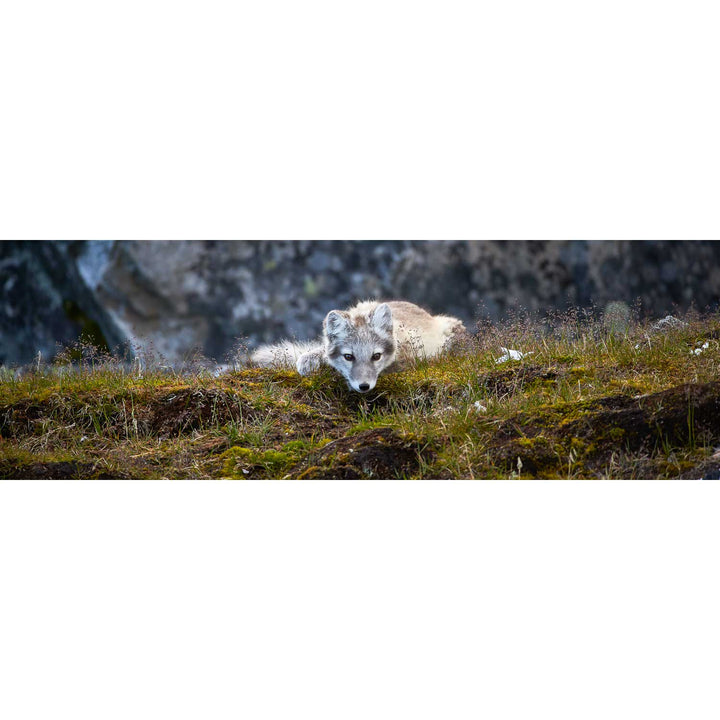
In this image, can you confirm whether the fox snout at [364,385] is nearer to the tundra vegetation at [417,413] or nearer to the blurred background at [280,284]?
the tundra vegetation at [417,413]

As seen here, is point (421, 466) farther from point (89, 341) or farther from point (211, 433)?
point (89, 341)

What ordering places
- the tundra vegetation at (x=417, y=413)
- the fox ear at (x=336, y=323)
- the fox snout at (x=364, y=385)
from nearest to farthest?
1. the tundra vegetation at (x=417, y=413)
2. the fox snout at (x=364, y=385)
3. the fox ear at (x=336, y=323)

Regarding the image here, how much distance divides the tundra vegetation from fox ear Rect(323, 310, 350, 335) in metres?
0.30

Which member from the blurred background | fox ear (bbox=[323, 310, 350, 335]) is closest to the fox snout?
fox ear (bbox=[323, 310, 350, 335])

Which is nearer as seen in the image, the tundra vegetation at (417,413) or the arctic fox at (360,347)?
the tundra vegetation at (417,413)

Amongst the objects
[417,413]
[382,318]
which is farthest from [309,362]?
[417,413]

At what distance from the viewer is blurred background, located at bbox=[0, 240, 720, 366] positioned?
5.01 metres

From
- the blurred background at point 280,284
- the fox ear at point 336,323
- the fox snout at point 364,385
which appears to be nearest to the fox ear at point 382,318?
the fox ear at point 336,323

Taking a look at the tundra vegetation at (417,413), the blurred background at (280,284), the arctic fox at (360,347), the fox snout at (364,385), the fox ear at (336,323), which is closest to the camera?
the tundra vegetation at (417,413)

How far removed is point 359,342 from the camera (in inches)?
184

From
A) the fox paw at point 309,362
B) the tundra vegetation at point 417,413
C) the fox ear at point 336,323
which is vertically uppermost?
the fox ear at point 336,323

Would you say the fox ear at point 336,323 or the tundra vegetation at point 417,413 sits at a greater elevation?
the fox ear at point 336,323

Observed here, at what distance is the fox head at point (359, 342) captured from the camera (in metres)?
4.58

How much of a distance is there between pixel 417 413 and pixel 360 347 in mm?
903
